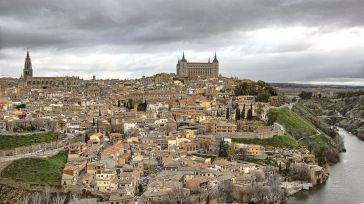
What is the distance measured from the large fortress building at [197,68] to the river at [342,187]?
127ft

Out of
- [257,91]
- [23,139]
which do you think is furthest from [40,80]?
[23,139]

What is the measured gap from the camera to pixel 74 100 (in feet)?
152

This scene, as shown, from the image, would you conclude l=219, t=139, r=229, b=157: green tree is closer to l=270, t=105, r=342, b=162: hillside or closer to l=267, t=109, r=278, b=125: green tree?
l=270, t=105, r=342, b=162: hillside

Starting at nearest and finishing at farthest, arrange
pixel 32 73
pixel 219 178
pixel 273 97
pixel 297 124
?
pixel 219 178 < pixel 297 124 < pixel 273 97 < pixel 32 73

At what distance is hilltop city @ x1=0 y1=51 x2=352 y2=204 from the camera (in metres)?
21.7

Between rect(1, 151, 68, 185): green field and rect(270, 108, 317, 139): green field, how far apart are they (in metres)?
16.7

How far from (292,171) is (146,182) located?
297 inches

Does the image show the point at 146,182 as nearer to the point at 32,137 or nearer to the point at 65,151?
the point at 65,151

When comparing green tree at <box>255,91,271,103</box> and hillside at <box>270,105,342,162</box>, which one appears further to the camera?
green tree at <box>255,91,271,103</box>

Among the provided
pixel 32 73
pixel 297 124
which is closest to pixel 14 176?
pixel 297 124

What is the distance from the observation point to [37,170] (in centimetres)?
2386

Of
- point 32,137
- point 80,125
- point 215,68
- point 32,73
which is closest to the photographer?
point 32,137

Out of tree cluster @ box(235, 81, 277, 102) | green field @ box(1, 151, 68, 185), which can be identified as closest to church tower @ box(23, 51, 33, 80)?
tree cluster @ box(235, 81, 277, 102)

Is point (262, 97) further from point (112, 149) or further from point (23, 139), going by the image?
point (23, 139)
